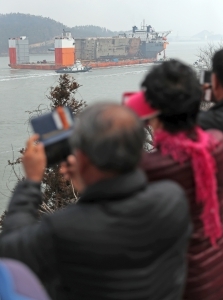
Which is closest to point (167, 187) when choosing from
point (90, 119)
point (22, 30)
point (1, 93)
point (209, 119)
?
point (90, 119)

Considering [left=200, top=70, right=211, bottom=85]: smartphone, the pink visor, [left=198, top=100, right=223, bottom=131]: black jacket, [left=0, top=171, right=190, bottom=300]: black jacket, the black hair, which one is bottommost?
[left=0, top=171, right=190, bottom=300]: black jacket

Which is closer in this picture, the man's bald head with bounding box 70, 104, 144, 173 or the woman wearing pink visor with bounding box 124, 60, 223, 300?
the man's bald head with bounding box 70, 104, 144, 173

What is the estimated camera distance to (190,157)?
34.6 inches

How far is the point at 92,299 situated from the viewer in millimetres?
738

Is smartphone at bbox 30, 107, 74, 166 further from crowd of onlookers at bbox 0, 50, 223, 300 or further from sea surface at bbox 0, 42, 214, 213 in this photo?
sea surface at bbox 0, 42, 214, 213

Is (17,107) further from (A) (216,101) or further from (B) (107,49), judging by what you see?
(B) (107,49)

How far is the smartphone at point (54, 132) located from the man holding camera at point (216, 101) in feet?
1.23

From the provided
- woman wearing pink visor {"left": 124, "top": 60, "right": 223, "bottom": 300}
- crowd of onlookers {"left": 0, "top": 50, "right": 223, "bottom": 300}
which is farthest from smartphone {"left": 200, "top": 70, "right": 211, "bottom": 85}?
crowd of onlookers {"left": 0, "top": 50, "right": 223, "bottom": 300}

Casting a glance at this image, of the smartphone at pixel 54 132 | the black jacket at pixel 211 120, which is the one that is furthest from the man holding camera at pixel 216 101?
the smartphone at pixel 54 132

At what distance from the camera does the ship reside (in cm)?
3562

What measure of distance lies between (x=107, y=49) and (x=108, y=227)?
1647 inches

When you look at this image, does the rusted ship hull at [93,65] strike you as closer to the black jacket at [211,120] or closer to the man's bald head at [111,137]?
the black jacket at [211,120]

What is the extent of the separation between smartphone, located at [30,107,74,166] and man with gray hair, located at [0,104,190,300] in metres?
0.08

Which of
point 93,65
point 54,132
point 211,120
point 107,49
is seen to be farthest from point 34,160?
point 107,49
